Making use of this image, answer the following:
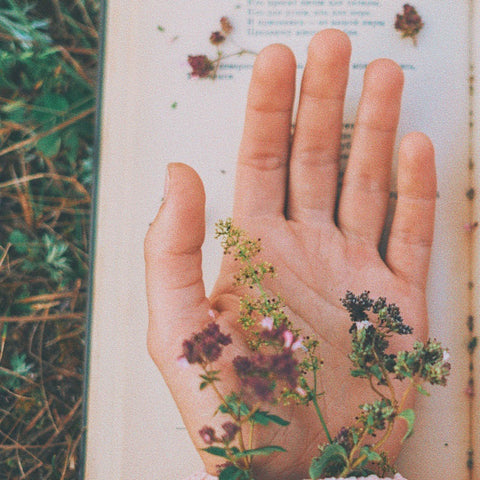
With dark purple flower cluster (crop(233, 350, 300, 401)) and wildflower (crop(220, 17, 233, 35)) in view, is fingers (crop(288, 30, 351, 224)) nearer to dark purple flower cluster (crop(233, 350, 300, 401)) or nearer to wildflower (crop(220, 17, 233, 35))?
wildflower (crop(220, 17, 233, 35))

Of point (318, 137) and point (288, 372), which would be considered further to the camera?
point (318, 137)

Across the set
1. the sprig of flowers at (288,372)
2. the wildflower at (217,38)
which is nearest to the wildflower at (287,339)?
the sprig of flowers at (288,372)

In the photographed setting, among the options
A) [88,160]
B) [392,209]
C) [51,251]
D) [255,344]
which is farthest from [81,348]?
[392,209]

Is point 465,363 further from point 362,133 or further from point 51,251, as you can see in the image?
point 51,251

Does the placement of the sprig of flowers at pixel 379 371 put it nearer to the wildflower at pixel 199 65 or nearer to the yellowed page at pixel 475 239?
the yellowed page at pixel 475 239

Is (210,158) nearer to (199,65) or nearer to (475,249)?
(199,65)

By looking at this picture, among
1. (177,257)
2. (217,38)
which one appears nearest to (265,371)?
(177,257)
